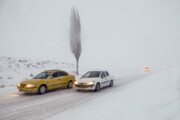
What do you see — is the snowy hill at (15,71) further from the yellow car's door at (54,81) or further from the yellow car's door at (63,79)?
the yellow car's door at (63,79)

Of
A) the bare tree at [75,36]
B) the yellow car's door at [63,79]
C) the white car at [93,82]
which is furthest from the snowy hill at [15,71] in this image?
the white car at [93,82]

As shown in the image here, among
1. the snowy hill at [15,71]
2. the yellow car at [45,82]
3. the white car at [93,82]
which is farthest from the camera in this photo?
the snowy hill at [15,71]

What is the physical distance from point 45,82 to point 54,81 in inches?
30.1

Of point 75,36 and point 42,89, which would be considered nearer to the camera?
point 42,89

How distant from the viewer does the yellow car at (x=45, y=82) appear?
28.6 ft

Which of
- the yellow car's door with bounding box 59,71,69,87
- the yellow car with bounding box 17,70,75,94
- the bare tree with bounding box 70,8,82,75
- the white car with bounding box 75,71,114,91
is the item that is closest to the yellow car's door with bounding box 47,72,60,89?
the yellow car with bounding box 17,70,75,94

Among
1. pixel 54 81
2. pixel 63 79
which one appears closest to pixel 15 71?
pixel 63 79

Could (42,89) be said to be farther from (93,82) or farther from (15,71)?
(15,71)

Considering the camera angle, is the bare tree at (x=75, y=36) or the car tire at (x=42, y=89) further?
the bare tree at (x=75, y=36)

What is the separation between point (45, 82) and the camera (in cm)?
934

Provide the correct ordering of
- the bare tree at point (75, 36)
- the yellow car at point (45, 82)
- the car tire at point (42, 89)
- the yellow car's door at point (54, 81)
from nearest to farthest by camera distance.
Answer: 1. the yellow car at point (45, 82)
2. the car tire at point (42, 89)
3. the yellow car's door at point (54, 81)
4. the bare tree at point (75, 36)

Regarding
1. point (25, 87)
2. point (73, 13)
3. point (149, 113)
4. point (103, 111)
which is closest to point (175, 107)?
point (149, 113)

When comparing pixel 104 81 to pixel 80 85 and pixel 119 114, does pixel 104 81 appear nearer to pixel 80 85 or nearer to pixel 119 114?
pixel 80 85

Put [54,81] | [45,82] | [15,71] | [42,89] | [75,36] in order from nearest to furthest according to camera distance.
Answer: [42,89], [45,82], [54,81], [15,71], [75,36]
